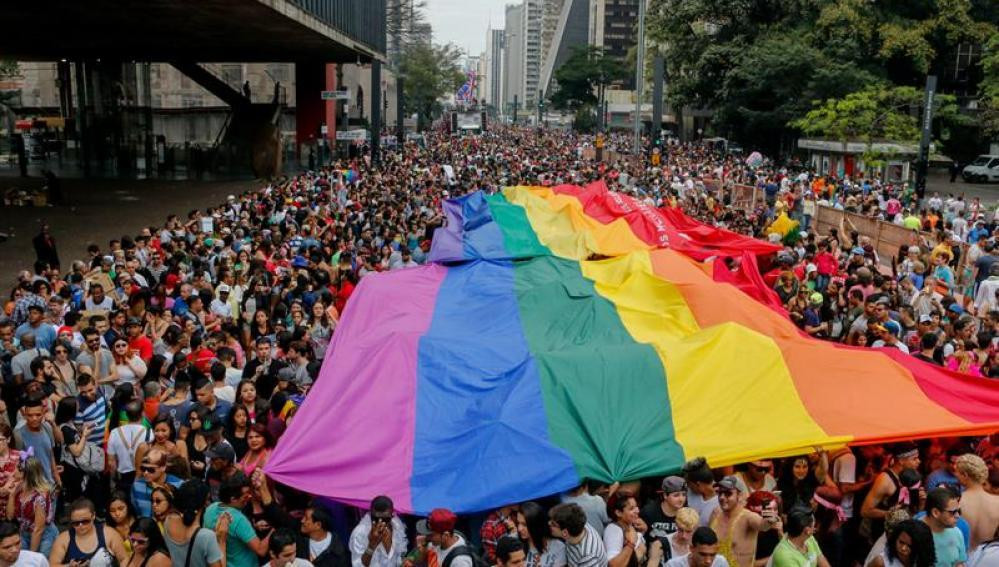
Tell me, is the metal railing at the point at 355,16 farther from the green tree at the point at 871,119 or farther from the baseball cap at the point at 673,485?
the baseball cap at the point at 673,485

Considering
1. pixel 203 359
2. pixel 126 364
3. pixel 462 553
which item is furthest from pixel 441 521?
pixel 126 364

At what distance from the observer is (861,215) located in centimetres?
Result: 2025

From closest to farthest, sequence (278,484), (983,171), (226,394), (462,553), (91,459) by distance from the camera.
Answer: (462,553) → (278,484) → (91,459) → (226,394) → (983,171)

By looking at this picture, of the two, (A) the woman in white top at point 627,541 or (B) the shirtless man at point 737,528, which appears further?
(B) the shirtless man at point 737,528

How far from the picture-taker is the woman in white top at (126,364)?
8.18 meters

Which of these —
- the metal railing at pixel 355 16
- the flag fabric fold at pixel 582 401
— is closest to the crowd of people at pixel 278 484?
the flag fabric fold at pixel 582 401

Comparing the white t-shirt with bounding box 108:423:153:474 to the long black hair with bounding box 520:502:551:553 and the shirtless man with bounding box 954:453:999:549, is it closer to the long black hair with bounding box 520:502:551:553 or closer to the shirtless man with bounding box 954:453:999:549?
the long black hair with bounding box 520:502:551:553

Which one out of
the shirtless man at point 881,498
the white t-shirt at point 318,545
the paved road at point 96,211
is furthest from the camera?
the paved road at point 96,211

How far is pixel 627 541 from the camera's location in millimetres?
5328

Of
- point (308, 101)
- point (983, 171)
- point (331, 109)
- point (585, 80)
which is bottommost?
point (983, 171)

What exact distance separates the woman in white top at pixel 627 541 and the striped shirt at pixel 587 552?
17 centimetres

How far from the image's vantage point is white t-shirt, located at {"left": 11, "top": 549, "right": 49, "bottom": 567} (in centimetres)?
479

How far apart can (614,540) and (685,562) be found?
529mm

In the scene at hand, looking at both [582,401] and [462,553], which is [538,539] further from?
[582,401]
